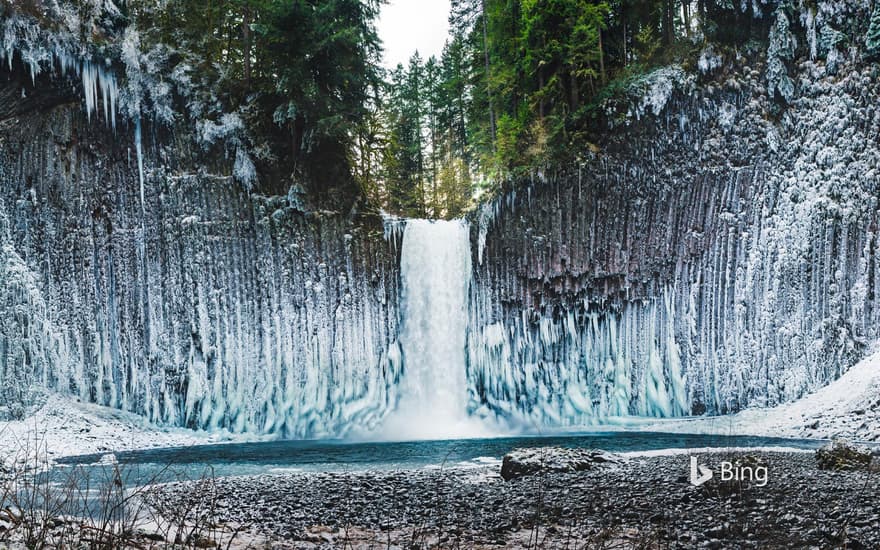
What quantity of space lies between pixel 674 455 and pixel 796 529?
226 inches

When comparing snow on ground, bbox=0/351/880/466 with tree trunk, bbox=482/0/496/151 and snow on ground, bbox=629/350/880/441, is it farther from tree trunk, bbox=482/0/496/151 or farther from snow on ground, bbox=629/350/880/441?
tree trunk, bbox=482/0/496/151

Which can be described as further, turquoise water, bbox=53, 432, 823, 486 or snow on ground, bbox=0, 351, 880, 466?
snow on ground, bbox=0, 351, 880, 466

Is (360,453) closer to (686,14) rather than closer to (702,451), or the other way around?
(702,451)

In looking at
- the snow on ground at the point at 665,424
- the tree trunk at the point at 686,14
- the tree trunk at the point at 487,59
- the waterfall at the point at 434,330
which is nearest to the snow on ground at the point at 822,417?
the snow on ground at the point at 665,424

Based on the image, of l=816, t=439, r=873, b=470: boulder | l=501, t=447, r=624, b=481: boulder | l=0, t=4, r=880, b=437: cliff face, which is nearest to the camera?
l=816, t=439, r=873, b=470: boulder

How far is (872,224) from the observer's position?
16156mm

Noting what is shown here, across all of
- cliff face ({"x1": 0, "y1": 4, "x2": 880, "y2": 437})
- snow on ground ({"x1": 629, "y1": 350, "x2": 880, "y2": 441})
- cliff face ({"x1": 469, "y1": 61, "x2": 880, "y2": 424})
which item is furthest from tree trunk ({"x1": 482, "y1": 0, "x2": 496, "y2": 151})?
snow on ground ({"x1": 629, "y1": 350, "x2": 880, "y2": 441})

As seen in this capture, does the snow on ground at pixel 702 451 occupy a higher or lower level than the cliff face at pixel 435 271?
lower

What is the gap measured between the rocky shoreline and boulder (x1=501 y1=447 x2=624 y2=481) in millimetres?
191

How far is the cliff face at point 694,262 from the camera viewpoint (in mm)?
16625

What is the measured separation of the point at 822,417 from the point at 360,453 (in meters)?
10.4

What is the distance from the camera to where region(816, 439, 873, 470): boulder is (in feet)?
29.2

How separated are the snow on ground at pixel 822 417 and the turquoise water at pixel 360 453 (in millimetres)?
899

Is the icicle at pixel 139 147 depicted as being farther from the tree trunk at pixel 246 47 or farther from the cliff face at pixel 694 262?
the cliff face at pixel 694 262
